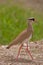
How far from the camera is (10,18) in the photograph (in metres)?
22.5

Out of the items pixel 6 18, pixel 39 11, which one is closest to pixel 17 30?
pixel 6 18

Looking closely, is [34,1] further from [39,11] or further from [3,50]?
[3,50]

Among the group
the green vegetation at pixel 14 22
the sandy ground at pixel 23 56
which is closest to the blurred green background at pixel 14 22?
the green vegetation at pixel 14 22

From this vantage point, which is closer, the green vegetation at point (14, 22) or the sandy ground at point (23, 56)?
the sandy ground at point (23, 56)

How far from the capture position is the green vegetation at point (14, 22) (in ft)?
61.0

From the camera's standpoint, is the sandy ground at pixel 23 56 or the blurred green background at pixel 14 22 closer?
the sandy ground at pixel 23 56

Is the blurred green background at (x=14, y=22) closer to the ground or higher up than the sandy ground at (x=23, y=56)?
closer to the ground

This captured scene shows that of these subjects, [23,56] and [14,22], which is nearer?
[23,56]

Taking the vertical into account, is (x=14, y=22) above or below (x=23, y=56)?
below

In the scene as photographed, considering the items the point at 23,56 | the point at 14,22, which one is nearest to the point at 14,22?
the point at 14,22

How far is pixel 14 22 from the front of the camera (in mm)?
21703

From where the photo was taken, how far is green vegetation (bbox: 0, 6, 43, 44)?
18.6 m

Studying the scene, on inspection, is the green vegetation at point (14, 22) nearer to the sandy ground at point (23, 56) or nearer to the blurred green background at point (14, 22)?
the blurred green background at point (14, 22)

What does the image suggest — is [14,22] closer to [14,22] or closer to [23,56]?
[14,22]
